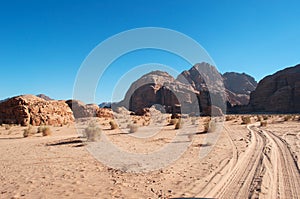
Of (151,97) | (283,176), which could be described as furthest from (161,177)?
(151,97)

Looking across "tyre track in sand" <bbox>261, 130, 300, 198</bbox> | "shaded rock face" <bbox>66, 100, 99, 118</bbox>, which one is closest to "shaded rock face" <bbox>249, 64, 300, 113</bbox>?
"shaded rock face" <bbox>66, 100, 99, 118</bbox>

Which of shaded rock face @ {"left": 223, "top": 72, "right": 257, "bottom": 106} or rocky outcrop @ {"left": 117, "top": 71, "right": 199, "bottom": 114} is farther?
shaded rock face @ {"left": 223, "top": 72, "right": 257, "bottom": 106}

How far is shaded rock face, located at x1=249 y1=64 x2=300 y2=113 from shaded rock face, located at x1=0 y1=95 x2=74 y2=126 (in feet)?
198

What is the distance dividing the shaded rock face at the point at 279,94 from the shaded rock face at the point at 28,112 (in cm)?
6030

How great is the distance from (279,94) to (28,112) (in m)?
66.4

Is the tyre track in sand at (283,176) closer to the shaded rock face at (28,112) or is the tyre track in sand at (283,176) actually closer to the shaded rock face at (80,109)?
the shaded rock face at (28,112)

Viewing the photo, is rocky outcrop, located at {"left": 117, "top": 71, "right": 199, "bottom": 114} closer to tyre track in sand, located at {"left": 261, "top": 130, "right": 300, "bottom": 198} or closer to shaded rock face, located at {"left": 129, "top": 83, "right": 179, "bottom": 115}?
shaded rock face, located at {"left": 129, "top": 83, "right": 179, "bottom": 115}

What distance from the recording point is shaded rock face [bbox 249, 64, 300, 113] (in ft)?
210

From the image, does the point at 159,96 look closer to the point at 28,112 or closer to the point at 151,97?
the point at 151,97

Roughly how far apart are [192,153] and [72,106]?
30385 mm

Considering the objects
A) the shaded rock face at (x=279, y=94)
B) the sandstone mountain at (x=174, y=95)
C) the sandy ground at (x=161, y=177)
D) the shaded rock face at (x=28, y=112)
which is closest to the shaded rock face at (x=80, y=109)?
the shaded rock face at (x=28, y=112)

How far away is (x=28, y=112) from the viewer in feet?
75.2

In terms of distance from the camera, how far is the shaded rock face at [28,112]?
2266cm

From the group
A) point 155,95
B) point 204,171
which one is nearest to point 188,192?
point 204,171
